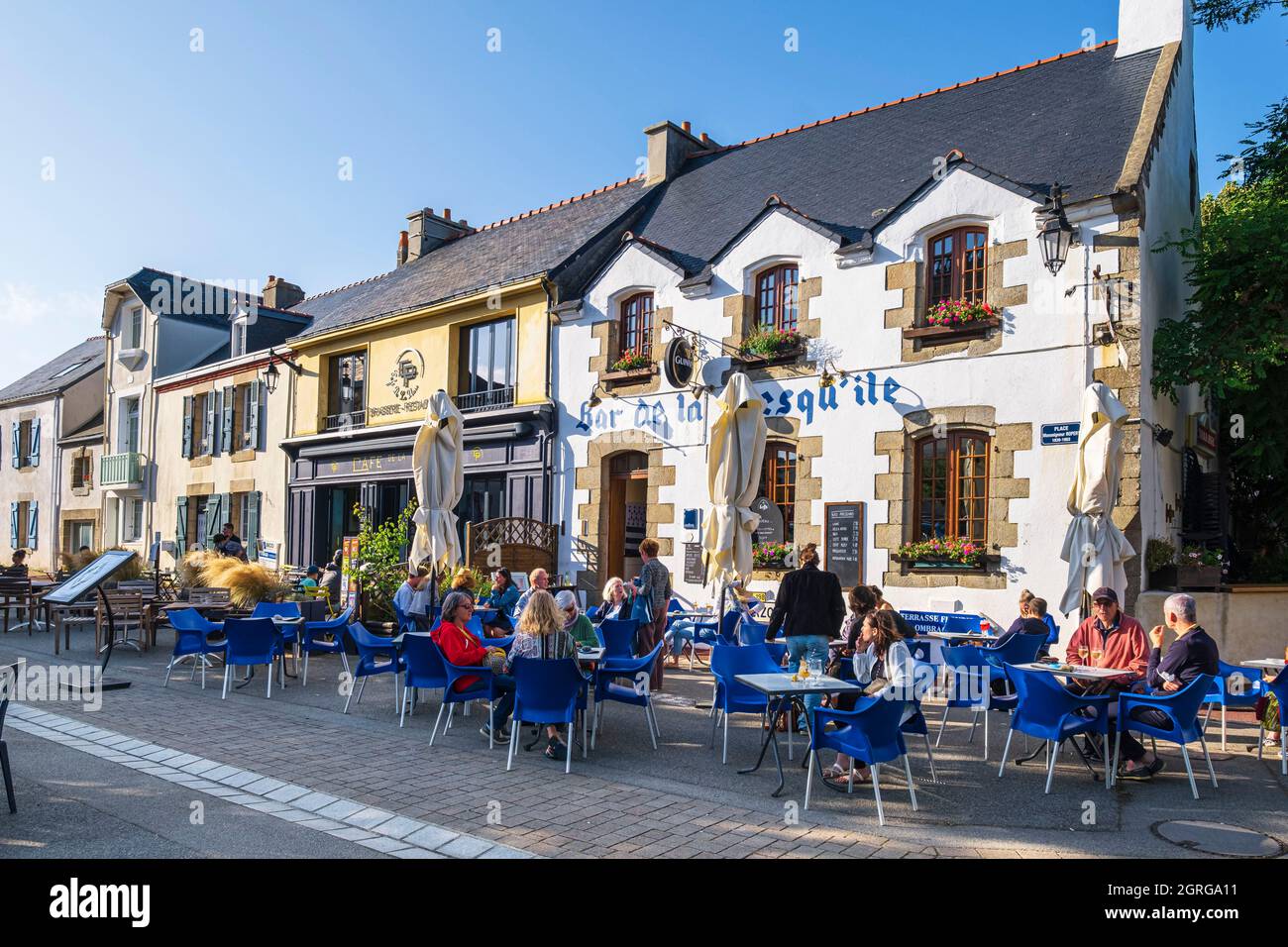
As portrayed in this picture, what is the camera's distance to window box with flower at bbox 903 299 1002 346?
11336mm

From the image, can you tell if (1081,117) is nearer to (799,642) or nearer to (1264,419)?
(1264,419)

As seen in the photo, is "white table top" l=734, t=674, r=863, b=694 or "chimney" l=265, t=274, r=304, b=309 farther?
"chimney" l=265, t=274, r=304, b=309

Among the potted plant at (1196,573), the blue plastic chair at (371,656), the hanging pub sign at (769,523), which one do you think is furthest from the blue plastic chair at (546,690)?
the potted plant at (1196,573)

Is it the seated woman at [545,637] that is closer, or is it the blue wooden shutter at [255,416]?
the seated woman at [545,637]

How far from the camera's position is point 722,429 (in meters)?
9.79

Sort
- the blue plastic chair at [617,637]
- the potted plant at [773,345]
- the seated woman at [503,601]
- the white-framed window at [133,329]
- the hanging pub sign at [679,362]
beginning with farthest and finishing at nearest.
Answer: the white-framed window at [133,329]
the hanging pub sign at [679,362]
the potted plant at [773,345]
the seated woman at [503,601]
the blue plastic chair at [617,637]

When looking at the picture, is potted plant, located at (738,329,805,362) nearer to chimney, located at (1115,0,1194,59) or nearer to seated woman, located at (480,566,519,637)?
seated woman, located at (480,566,519,637)

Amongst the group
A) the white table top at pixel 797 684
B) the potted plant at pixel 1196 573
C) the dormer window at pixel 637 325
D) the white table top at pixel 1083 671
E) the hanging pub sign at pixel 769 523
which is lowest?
the white table top at pixel 797 684

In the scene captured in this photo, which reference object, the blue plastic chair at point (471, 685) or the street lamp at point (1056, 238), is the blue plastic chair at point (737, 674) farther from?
the street lamp at point (1056, 238)

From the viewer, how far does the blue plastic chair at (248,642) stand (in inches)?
371

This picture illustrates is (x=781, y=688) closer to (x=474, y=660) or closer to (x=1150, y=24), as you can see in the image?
(x=474, y=660)

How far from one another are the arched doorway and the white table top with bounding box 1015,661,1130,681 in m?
8.60

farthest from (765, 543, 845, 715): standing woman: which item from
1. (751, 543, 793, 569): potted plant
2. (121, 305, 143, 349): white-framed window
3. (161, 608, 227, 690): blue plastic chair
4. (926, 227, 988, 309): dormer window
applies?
(121, 305, 143, 349): white-framed window

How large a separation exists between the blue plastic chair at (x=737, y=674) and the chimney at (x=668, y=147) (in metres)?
12.6
